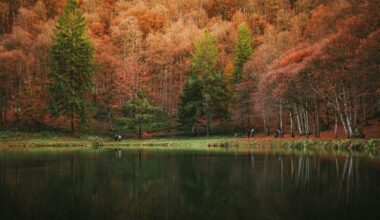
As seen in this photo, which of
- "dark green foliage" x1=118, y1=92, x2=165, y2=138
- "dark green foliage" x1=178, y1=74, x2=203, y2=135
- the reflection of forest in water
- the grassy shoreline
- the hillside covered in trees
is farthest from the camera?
"dark green foliage" x1=178, y1=74, x2=203, y2=135

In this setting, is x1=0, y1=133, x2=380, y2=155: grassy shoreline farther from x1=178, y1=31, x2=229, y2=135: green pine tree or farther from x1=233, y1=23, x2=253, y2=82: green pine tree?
x1=233, y1=23, x2=253, y2=82: green pine tree

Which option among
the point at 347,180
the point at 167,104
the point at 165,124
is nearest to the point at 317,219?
the point at 347,180

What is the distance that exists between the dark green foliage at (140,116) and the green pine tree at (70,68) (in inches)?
211

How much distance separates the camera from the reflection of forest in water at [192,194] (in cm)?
880

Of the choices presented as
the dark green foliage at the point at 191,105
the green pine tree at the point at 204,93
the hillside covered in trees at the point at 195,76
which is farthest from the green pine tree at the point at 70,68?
the green pine tree at the point at 204,93

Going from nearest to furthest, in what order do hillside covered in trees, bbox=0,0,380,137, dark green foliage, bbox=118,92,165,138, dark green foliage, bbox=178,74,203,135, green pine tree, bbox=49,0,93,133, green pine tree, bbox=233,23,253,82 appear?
hillside covered in trees, bbox=0,0,380,137 → green pine tree, bbox=49,0,93,133 → dark green foliage, bbox=118,92,165,138 → dark green foliage, bbox=178,74,203,135 → green pine tree, bbox=233,23,253,82

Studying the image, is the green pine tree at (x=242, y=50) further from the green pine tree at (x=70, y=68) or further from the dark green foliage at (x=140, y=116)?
the green pine tree at (x=70, y=68)

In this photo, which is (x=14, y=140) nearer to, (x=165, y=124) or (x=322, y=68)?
(x=165, y=124)

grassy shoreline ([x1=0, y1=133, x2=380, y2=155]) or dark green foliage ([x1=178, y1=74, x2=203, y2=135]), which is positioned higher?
dark green foliage ([x1=178, y1=74, x2=203, y2=135])

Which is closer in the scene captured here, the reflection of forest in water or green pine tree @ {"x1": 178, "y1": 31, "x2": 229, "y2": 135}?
the reflection of forest in water

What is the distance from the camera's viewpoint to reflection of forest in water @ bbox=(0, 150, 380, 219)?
28.9 ft

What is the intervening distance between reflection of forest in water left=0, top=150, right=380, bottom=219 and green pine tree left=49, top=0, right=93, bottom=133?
3498cm

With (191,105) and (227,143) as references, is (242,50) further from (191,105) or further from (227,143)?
(227,143)

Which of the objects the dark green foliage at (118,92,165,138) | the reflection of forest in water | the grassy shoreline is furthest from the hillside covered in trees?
the reflection of forest in water
